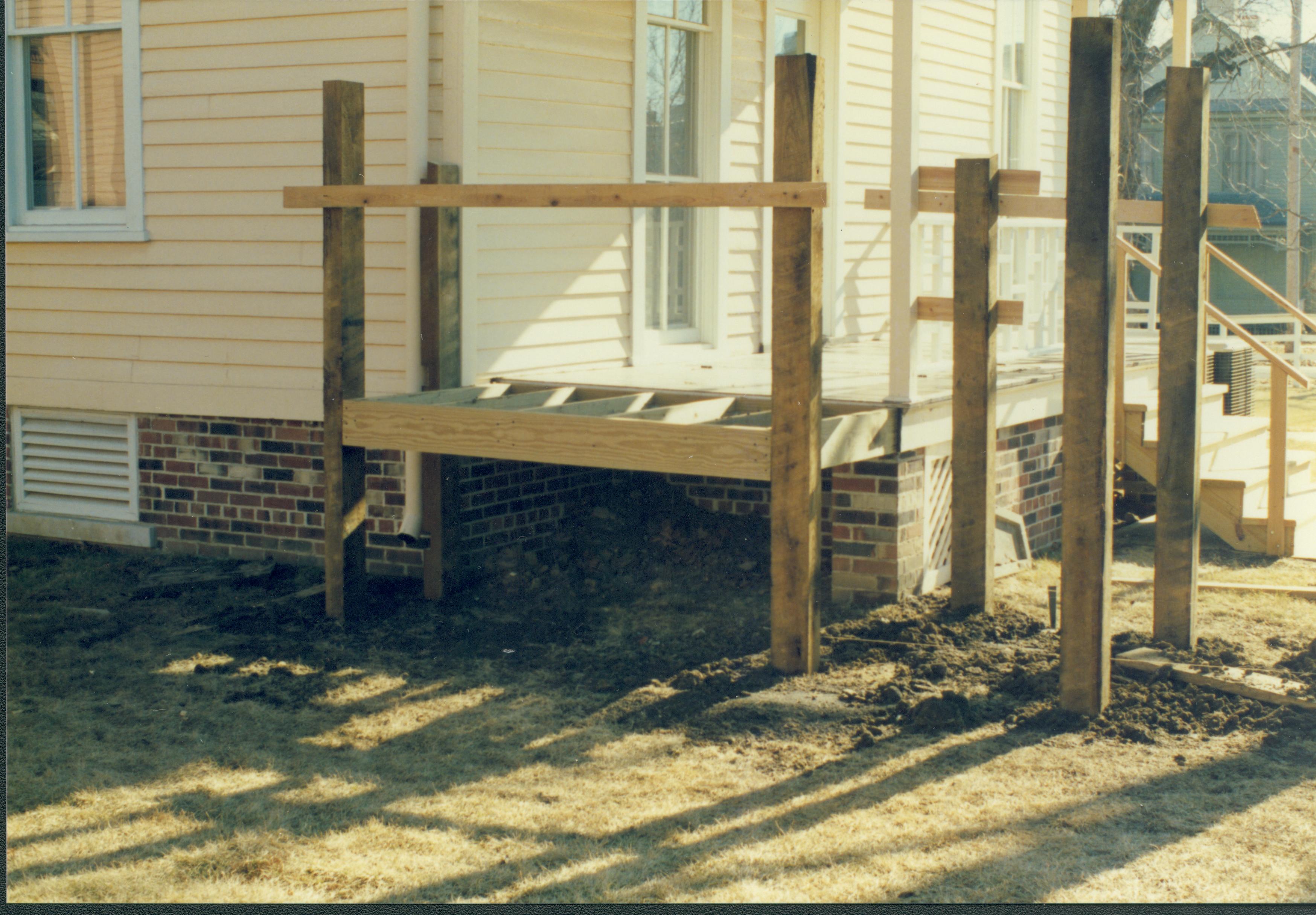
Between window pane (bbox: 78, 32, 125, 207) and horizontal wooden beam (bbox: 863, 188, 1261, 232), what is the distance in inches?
175

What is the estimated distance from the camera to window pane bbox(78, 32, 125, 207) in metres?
7.71

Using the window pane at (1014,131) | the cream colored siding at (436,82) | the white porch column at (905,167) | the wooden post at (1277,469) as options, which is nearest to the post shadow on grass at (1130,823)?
the white porch column at (905,167)

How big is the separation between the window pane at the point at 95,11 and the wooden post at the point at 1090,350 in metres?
5.47

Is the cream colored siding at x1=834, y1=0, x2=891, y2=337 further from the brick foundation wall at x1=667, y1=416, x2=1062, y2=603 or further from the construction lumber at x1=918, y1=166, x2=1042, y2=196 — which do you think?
the construction lumber at x1=918, y1=166, x2=1042, y2=196

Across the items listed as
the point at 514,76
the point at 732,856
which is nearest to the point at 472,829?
the point at 732,856

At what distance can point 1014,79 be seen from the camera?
11.6 m

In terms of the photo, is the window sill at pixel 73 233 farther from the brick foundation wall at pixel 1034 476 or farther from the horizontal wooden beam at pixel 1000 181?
the brick foundation wall at pixel 1034 476

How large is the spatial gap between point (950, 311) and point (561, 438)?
1.84 m

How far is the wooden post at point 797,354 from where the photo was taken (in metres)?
4.99

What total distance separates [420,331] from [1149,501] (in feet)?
15.9

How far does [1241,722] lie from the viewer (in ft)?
15.6

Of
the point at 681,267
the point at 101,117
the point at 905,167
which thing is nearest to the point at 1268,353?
the point at 905,167

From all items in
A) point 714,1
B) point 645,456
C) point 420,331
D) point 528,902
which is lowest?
point 528,902

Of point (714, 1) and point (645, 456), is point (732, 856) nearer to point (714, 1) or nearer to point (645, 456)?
point (645, 456)
